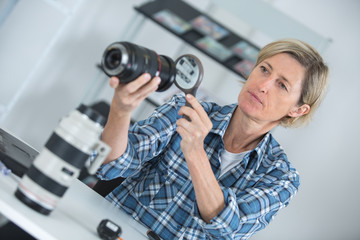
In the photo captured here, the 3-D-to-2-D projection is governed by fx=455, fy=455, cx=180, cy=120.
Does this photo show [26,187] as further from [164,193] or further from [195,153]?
[164,193]

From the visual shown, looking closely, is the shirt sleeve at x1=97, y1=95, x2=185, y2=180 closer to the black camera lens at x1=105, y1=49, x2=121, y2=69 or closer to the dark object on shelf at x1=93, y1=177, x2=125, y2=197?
the dark object on shelf at x1=93, y1=177, x2=125, y2=197

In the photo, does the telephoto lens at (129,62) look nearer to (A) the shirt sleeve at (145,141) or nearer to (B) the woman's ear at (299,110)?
(A) the shirt sleeve at (145,141)

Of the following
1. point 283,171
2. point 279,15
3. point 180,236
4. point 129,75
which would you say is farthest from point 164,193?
point 279,15

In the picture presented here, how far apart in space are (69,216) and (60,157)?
0.60 ft

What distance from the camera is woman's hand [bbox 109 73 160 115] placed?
3.23 ft

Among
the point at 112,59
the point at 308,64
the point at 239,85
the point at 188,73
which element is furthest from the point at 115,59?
the point at 239,85

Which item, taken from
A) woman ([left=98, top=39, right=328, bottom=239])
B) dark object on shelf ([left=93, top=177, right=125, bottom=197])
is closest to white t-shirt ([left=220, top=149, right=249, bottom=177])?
woman ([left=98, top=39, right=328, bottom=239])

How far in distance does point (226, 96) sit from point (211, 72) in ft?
0.66

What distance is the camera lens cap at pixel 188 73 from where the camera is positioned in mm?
1082

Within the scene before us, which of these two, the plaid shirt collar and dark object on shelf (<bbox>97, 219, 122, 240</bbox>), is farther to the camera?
the plaid shirt collar

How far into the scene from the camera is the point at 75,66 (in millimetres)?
3244

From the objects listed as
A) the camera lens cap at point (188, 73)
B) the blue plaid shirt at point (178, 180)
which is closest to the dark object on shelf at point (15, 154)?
the blue plaid shirt at point (178, 180)

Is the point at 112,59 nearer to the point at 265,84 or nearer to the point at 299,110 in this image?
the point at 265,84

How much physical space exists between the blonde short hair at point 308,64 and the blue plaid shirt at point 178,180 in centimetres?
19
